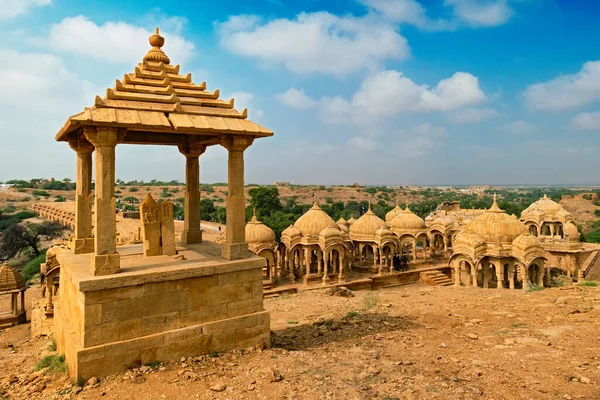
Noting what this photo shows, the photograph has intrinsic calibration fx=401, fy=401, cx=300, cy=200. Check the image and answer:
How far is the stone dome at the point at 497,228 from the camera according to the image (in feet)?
60.2

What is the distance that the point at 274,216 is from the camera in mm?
40562

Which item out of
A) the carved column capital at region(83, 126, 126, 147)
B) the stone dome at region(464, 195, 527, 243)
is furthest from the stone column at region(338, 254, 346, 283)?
the carved column capital at region(83, 126, 126, 147)

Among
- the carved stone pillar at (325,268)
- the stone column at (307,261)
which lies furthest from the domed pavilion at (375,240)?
the stone column at (307,261)

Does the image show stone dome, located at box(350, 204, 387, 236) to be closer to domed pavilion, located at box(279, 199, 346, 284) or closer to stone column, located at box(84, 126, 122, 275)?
domed pavilion, located at box(279, 199, 346, 284)

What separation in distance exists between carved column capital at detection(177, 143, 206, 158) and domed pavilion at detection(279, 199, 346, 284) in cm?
1159

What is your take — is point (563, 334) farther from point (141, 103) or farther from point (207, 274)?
point (141, 103)

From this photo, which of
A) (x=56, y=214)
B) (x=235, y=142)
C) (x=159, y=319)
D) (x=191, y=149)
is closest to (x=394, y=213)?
(x=191, y=149)

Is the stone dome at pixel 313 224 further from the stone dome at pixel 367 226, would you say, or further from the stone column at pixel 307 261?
the stone dome at pixel 367 226

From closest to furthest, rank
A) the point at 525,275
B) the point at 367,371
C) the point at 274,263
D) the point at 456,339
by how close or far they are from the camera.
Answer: the point at 367,371 < the point at 456,339 < the point at 525,275 < the point at 274,263

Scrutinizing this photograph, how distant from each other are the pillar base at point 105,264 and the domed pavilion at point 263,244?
1244 centimetres

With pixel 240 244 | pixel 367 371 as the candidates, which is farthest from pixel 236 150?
pixel 367 371

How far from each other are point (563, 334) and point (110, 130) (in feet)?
27.4

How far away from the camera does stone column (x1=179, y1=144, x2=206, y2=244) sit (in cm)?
859

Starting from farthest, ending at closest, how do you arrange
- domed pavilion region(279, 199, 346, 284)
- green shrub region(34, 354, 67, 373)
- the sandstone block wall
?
domed pavilion region(279, 199, 346, 284) → green shrub region(34, 354, 67, 373) → the sandstone block wall
